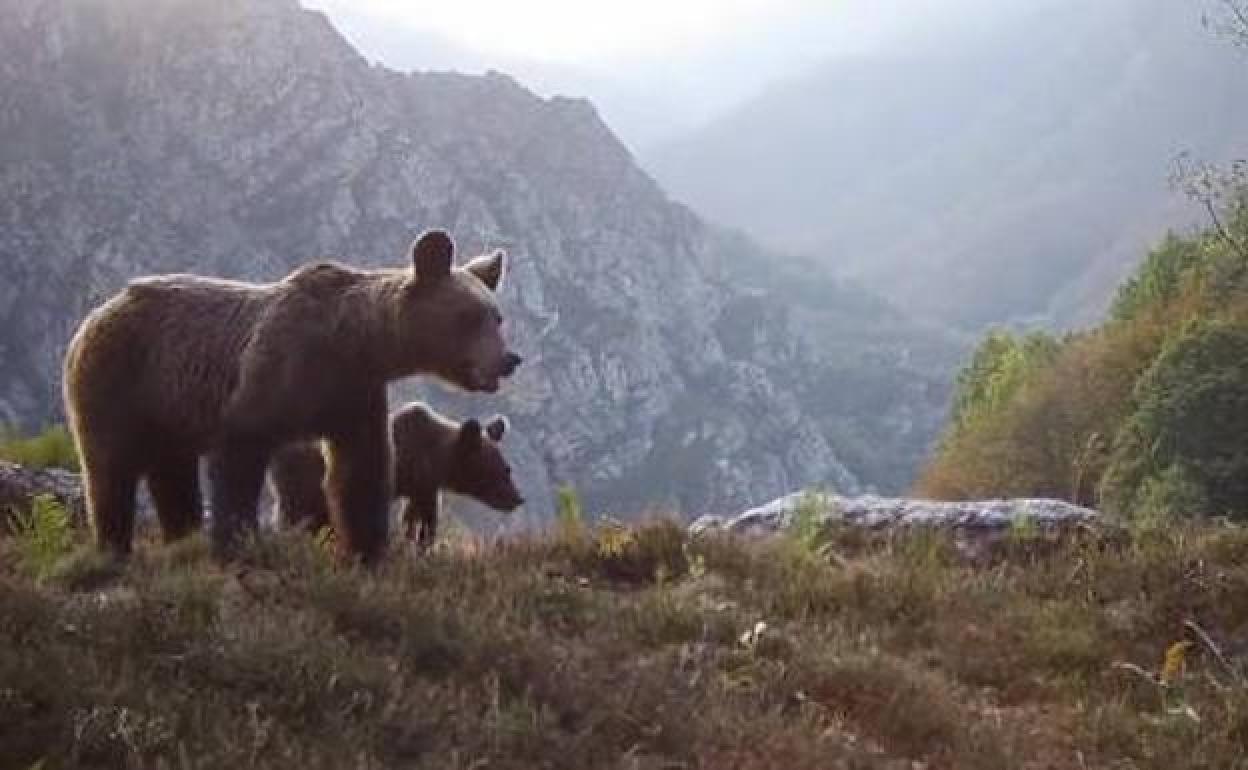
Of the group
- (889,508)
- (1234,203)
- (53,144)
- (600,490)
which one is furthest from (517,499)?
(600,490)

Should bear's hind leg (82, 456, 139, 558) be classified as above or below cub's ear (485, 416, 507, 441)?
above

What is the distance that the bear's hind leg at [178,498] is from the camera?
8.73 meters

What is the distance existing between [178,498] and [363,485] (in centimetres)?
127

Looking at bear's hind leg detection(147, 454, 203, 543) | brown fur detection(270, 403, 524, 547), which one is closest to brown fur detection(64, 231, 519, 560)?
bear's hind leg detection(147, 454, 203, 543)

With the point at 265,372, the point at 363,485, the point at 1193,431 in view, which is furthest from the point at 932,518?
the point at 1193,431

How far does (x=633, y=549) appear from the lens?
9734 mm

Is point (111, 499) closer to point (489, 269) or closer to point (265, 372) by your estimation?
point (265, 372)

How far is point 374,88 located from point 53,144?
3850 cm

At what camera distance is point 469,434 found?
13.0 meters

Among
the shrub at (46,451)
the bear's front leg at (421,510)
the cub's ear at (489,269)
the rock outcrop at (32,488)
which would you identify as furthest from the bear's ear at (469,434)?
the cub's ear at (489,269)

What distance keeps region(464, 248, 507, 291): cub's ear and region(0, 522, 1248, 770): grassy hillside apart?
1.46 meters

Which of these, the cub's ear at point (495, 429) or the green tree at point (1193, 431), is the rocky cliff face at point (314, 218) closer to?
the green tree at point (1193, 431)

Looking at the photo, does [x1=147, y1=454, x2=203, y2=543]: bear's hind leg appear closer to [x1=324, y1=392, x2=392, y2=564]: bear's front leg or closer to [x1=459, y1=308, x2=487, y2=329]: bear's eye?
[x1=324, y1=392, x2=392, y2=564]: bear's front leg

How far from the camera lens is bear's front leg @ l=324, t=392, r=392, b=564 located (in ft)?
26.7
